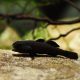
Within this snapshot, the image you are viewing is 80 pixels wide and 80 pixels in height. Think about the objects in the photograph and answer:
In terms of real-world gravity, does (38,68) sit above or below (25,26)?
below

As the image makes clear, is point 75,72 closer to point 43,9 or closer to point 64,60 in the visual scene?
point 64,60

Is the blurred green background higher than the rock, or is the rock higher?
the blurred green background

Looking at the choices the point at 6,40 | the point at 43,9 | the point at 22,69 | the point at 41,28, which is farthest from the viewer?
the point at 43,9

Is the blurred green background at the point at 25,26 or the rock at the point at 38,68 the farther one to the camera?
the blurred green background at the point at 25,26

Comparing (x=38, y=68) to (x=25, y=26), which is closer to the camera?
(x=38, y=68)

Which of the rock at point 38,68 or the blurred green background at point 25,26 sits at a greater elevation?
the blurred green background at point 25,26

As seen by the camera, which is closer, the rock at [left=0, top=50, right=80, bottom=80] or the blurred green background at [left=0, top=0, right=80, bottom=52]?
the rock at [left=0, top=50, right=80, bottom=80]

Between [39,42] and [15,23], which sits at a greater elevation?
[15,23]

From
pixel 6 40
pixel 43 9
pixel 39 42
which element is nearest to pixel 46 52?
pixel 39 42
